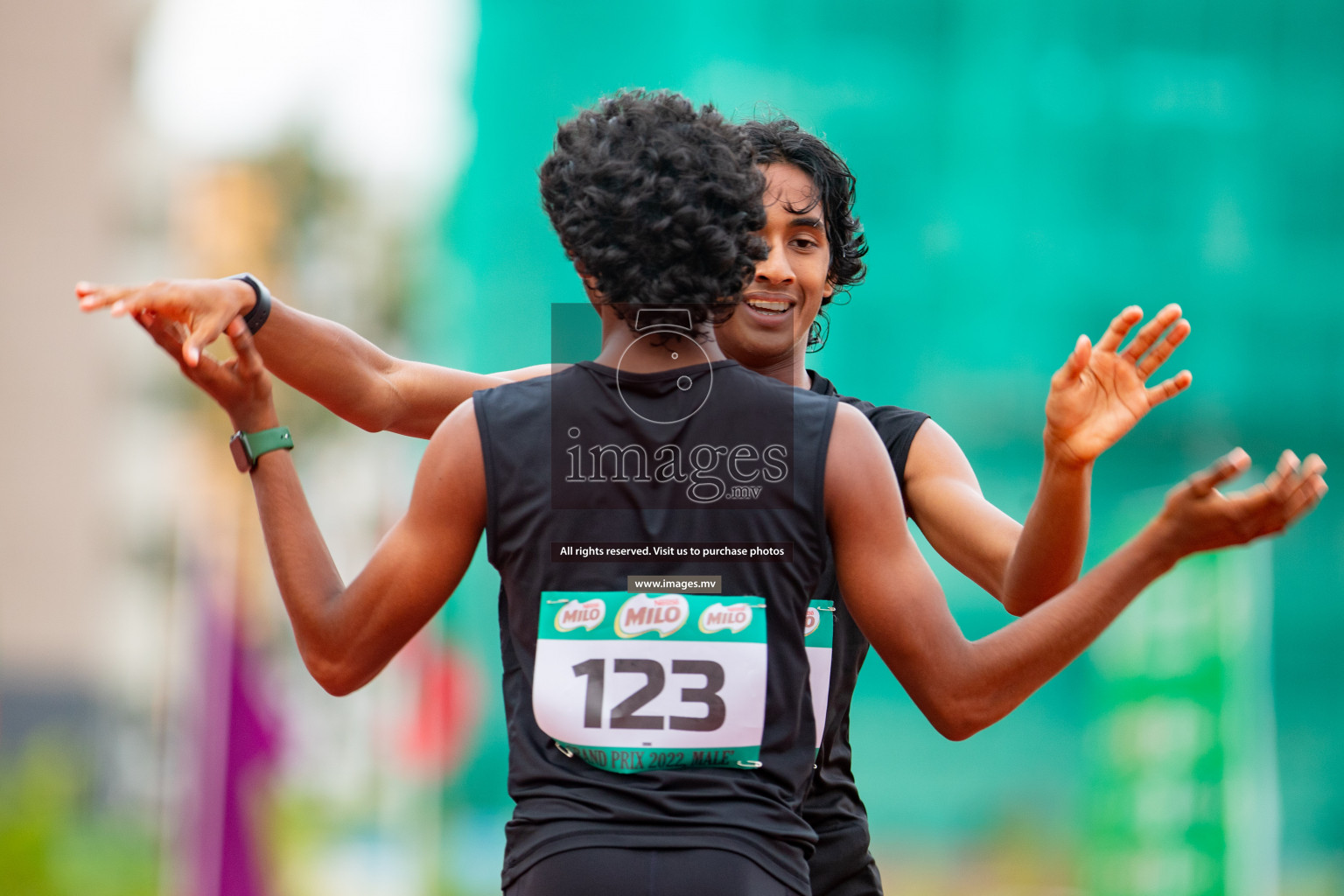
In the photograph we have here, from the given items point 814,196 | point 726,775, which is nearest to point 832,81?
point 814,196

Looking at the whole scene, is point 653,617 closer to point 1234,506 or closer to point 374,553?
point 374,553

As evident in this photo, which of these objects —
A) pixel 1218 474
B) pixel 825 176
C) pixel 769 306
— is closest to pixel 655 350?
pixel 1218 474

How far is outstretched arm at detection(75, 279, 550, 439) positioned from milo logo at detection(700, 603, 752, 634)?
3.01 feet

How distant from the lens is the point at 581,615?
2295mm

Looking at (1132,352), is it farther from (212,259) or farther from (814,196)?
(212,259)

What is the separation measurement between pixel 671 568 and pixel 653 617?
0.08 meters

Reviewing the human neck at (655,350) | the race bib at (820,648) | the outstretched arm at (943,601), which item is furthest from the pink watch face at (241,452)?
the race bib at (820,648)

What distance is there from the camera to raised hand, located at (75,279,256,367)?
2596 millimetres

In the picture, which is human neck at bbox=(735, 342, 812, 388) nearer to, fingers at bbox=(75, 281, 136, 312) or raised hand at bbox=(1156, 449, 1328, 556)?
raised hand at bbox=(1156, 449, 1328, 556)

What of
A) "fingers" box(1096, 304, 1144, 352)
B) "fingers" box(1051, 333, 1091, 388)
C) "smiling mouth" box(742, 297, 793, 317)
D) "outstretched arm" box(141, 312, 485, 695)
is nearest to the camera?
"outstretched arm" box(141, 312, 485, 695)

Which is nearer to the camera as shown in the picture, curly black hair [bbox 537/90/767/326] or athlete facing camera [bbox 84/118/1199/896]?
curly black hair [bbox 537/90/767/326]

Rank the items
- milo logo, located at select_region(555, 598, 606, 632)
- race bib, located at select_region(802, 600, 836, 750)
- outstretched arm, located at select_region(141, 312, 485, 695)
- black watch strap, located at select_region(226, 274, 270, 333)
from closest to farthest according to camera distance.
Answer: milo logo, located at select_region(555, 598, 606, 632)
outstretched arm, located at select_region(141, 312, 485, 695)
black watch strap, located at select_region(226, 274, 270, 333)
race bib, located at select_region(802, 600, 836, 750)

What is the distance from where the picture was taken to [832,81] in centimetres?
2781

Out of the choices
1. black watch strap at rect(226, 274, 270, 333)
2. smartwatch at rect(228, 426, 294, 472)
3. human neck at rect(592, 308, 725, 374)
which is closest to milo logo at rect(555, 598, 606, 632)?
human neck at rect(592, 308, 725, 374)
